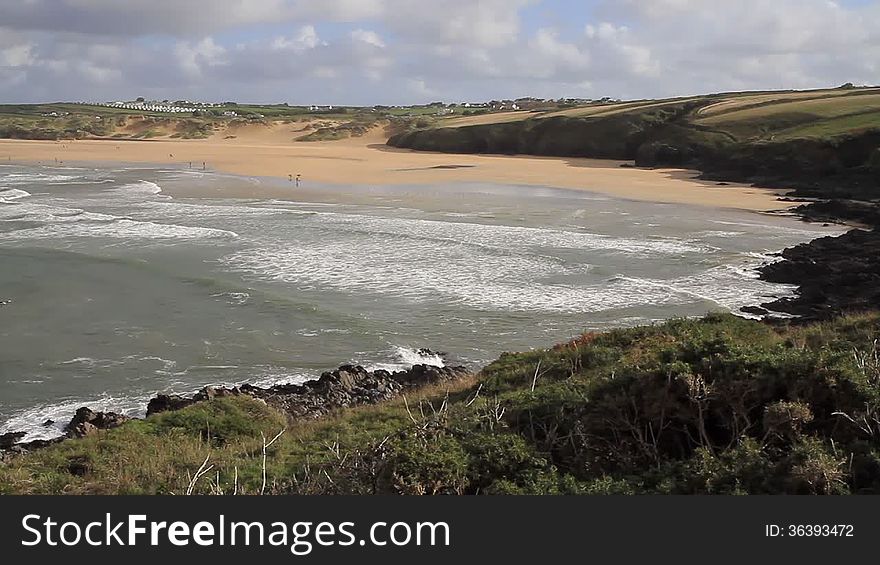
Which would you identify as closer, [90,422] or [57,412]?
[90,422]

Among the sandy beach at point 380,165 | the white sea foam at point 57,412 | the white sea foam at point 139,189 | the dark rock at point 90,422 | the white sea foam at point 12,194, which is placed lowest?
the white sea foam at point 57,412

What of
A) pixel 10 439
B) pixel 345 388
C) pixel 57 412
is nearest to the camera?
pixel 10 439

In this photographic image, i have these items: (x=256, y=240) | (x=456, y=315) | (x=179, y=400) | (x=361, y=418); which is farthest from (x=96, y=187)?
(x=361, y=418)

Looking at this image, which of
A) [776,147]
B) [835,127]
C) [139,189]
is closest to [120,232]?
[139,189]

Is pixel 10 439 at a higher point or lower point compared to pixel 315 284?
lower

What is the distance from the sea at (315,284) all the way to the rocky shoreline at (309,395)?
0.65 meters

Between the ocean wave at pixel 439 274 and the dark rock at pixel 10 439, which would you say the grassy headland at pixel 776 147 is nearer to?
the ocean wave at pixel 439 274

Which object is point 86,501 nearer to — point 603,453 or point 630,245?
point 603,453

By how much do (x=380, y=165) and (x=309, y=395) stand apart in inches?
1816

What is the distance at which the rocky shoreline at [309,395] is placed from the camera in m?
10.4

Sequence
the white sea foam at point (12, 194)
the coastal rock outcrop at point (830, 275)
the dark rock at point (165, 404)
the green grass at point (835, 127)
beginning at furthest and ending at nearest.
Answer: the green grass at point (835, 127)
the white sea foam at point (12, 194)
the coastal rock outcrop at point (830, 275)
the dark rock at point (165, 404)

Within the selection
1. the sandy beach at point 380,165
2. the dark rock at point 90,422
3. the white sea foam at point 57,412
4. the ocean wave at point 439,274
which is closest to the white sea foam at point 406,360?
the ocean wave at point 439,274

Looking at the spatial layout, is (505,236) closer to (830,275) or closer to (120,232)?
(830,275)

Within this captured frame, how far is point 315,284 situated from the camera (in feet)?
64.6
